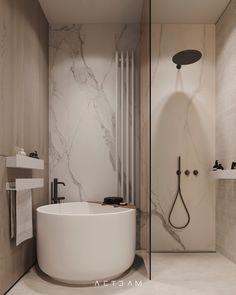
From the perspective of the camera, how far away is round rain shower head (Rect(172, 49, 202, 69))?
3092 millimetres

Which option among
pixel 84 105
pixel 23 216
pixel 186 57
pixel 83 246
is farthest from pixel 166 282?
pixel 186 57

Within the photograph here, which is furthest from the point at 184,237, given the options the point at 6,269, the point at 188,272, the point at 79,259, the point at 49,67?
the point at 49,67

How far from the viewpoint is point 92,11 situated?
312 cm

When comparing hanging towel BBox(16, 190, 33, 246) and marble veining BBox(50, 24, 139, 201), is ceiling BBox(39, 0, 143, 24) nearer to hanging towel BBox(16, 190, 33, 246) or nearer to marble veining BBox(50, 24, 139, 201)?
marble veining BBox(50, 24, 139, 201)

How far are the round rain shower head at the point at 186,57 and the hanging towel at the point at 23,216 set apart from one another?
210 centimetres

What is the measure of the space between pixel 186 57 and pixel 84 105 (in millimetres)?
1257

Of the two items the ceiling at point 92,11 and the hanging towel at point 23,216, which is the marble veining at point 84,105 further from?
the hanging towel at point 23,216

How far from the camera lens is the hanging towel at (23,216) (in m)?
2.13

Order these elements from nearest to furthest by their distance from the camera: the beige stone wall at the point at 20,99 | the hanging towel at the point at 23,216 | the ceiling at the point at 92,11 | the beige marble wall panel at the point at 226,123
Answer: the beige stone wall at the point at 20,99 < the hanging towel at the point at 23,216 < the beige marble wall panel at the point at 226,123 < the ceiling at the point at 92,11

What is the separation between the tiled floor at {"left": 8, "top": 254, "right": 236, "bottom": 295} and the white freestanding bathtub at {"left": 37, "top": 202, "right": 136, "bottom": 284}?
99 millimetres

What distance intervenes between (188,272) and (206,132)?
1.51m

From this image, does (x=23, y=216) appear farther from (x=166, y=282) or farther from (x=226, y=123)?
(x=226, y=123)

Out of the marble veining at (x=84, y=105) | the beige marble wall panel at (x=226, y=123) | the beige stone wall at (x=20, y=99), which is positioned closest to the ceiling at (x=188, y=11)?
the beige marble wall panel at (x=226, y=123)

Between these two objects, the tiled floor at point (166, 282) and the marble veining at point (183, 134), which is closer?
the tiled floor at point (166, 282)
